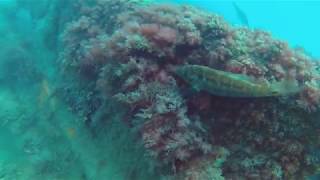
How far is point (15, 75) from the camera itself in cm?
1030

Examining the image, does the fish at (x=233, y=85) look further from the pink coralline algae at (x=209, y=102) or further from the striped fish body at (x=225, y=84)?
the pink coralline algae at (x=209, y=102)

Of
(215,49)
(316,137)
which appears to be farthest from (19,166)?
(316,137)

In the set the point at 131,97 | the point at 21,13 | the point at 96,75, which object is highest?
the point at 21,13

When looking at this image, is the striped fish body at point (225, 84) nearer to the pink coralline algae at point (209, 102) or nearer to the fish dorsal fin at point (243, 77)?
the fish dorsal fin at point (243, 77)

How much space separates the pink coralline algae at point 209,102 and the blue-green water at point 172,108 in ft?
0.05

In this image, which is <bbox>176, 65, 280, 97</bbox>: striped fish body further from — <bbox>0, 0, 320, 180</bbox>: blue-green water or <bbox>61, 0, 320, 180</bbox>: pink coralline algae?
<bbox>61, 0, 320, 180</bbox>: pink coralline algae

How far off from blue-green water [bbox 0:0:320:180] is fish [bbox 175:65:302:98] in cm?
2

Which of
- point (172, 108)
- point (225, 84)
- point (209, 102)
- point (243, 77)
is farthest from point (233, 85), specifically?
point (172, 108)

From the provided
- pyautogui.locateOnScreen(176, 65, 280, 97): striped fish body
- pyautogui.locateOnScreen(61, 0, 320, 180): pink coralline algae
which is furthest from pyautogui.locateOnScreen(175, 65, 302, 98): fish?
pyautogui.locateOnScreen(61, 0, 320, 180): pink coralline algae

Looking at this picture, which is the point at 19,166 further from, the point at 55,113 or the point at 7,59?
the point at 7,59

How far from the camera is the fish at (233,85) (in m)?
4.73

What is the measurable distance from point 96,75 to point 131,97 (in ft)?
4.84

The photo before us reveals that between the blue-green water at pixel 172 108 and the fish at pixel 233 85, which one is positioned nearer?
the fish at pixel 233 85

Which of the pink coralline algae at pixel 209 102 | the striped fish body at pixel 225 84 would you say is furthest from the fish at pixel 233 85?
the pink coralline algae at pixel 209 102
